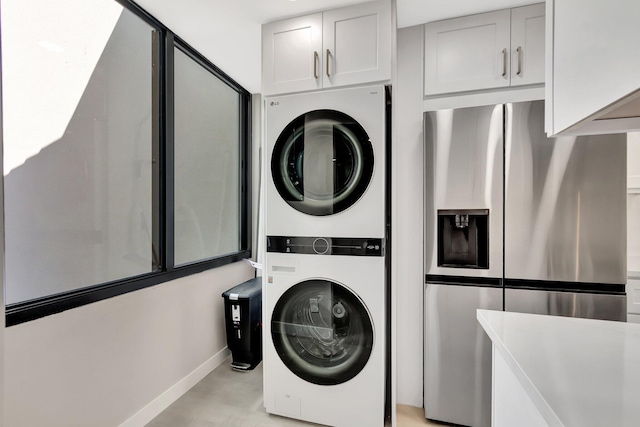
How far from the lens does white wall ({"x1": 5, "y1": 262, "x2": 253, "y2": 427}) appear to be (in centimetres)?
131

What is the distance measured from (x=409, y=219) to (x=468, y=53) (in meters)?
1.17

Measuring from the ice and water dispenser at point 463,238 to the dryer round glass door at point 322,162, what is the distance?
62 cm

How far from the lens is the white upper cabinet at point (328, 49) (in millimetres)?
1754

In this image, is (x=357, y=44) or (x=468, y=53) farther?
(x=468, y=53)

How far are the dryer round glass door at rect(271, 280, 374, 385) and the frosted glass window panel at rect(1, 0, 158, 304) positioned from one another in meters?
1.03

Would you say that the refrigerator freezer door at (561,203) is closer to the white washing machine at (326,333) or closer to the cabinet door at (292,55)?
the white washing machine at (326,333)

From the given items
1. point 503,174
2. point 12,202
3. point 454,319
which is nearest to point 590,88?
point 503,174

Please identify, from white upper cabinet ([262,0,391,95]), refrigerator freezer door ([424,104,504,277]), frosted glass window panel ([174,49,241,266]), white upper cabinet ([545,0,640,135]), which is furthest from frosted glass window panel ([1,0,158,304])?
white upper cabinet ([545,0,640,135])

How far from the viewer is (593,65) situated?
57cm

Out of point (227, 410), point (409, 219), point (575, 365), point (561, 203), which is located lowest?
point (227, 410)

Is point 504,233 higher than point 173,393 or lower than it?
higher

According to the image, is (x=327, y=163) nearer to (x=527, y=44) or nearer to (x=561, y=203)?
(x=561, y=203)

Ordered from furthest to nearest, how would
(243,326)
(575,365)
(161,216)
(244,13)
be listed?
(243,326)
(161,216)
(244,13)
(575,365)

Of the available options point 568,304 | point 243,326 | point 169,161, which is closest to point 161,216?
point 169,161
